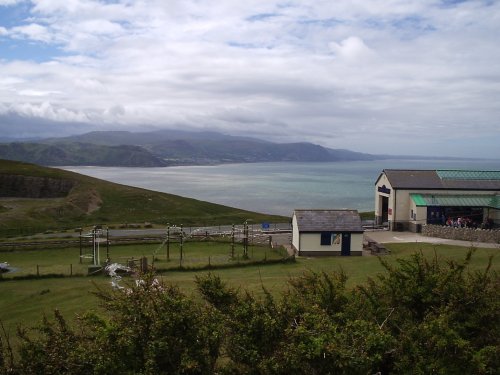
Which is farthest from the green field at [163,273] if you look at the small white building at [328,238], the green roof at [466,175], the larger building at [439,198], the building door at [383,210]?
the green roof at [466,175]

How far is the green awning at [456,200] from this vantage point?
44.2 meters

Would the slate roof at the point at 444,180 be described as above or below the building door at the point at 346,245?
above

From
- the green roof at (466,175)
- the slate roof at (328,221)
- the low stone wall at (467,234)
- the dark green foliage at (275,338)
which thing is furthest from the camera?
the green roof at (466,175)

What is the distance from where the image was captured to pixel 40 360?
10375mm

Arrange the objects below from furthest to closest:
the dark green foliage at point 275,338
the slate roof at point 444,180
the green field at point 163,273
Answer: the slate roof at point 444,180 → the green field at point 163,273 → the dark green foliage at point 275,338

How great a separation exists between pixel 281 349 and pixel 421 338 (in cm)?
323

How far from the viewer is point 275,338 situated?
11758mm

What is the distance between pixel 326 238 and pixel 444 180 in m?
17.8

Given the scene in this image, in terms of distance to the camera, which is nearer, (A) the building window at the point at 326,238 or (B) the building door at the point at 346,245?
(A) the building window at the point at 326,238

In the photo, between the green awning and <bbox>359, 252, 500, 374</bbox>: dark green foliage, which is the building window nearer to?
the green awning

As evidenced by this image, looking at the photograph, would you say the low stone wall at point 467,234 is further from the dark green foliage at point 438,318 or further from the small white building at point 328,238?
the dark green foliage at point 438,318

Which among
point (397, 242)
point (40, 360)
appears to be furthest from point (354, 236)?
point (40, 360)

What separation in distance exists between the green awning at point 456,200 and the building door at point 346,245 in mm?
11540

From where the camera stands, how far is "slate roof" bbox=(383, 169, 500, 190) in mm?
46000
